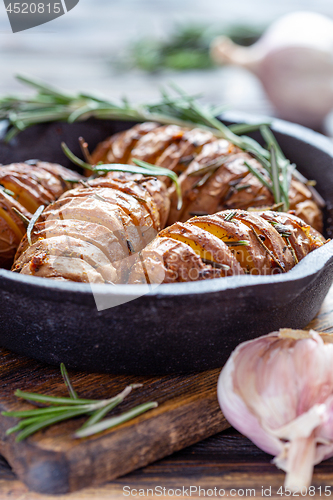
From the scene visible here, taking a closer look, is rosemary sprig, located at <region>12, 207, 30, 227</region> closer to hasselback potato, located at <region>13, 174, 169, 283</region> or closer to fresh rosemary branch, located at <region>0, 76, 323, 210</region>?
hasselback potato, located at <region>13, 174, 169, 283</region>

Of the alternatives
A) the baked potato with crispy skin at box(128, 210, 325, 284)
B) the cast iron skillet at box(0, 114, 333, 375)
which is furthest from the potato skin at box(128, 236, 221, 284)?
the cast iron skillet at box(0, 114, 333, 375)

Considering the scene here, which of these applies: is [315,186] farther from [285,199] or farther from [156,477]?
[156,477]

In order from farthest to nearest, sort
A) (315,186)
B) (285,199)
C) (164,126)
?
(164,126)
(315,186)
(285,199)

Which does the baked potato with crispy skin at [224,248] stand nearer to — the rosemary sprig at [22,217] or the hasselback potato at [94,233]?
the hasselback potato at [94,233]

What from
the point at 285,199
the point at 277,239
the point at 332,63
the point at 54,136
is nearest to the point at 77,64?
the point at 332,63

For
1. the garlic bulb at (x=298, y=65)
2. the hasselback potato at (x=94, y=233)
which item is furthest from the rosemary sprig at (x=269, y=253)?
the garlic bulb at (x=298, y=65)

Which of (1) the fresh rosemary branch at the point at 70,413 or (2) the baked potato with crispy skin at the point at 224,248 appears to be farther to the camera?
(2) the baked potato with crispy skin at the point at 224,248
